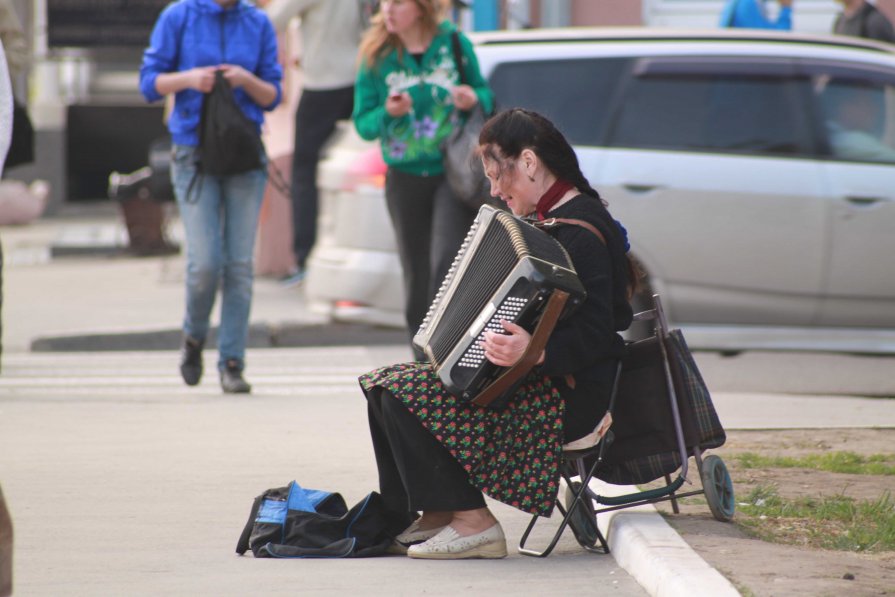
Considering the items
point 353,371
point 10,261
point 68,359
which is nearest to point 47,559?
point 353,371

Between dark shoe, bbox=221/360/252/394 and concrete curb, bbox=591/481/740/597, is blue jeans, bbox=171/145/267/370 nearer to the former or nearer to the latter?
dark shoe, bbox=221/360/252/394

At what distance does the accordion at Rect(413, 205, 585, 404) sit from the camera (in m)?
4.48

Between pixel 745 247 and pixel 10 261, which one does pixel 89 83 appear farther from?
pixel 745 247

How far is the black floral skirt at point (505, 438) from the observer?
470 cm

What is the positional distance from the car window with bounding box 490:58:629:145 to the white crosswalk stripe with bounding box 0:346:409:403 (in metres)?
1.65

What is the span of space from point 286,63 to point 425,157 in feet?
23.0

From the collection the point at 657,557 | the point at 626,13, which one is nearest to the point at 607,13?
the point at 626,13

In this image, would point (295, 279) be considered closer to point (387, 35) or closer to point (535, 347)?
point (387, 35)

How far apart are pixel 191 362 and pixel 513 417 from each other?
11.6 ft

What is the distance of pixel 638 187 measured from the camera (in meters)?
8.62

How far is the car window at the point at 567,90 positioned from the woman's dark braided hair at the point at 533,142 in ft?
12.6

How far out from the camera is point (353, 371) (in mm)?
9125

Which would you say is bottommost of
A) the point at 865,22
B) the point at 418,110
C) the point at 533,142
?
the point at 865,22

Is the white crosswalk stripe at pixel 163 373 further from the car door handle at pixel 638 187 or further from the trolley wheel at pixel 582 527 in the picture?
the trolley wheel at pixel 582 527
